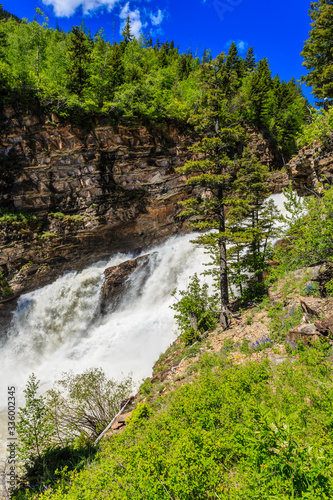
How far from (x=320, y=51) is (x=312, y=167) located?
9.53 meters

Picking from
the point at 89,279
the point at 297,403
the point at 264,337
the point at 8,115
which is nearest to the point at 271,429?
the point at 297,403

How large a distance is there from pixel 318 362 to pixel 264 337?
320 centimetres

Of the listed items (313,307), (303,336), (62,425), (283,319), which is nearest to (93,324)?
(62,425)

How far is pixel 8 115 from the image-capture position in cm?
2192

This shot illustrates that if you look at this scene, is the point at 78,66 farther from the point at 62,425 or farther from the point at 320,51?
the point at 62,425

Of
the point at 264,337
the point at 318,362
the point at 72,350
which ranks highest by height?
the point at 318,362

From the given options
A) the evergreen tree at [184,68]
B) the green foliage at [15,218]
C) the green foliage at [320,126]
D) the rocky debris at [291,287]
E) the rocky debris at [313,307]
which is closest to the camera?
the rocky debris at [313,307]

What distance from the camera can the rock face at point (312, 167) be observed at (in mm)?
14711

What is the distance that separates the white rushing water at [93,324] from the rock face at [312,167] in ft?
31.8

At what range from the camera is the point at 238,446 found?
12.0 ft

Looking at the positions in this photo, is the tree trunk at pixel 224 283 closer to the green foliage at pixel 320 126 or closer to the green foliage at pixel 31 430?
the green foliage at pixel 320 126

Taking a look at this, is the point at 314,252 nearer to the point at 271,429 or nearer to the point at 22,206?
the point at 271,429

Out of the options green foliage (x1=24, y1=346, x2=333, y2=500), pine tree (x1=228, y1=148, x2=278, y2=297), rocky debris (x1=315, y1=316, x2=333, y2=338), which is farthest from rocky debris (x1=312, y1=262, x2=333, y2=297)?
pine tree (x1=228, y1=148, x2=278, y2=297)

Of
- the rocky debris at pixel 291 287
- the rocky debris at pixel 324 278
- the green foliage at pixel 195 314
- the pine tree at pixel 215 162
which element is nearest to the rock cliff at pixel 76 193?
the green foliage at pixel 195 314
